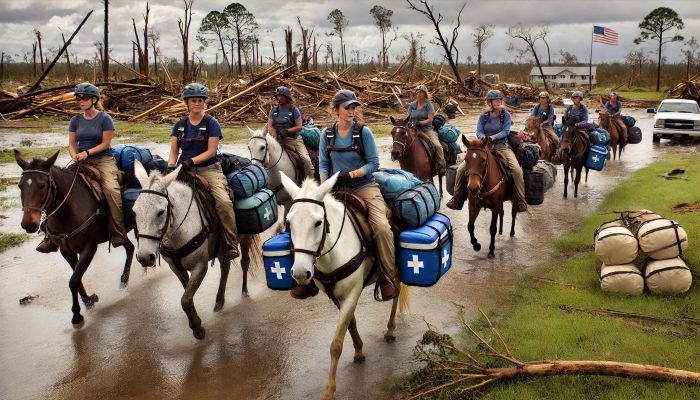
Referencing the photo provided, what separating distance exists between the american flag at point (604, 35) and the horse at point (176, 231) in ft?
122

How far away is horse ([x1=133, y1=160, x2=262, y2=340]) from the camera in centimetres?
546

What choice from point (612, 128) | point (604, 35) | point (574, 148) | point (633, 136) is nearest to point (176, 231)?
point (574, 148)

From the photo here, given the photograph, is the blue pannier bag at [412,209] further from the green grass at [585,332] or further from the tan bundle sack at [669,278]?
the tan bundle sack at [669,278]

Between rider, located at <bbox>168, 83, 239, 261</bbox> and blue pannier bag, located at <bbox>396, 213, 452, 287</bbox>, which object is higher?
rider, located at <bbox>168, 83, 239, 261</bbox>

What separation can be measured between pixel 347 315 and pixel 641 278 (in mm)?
4104

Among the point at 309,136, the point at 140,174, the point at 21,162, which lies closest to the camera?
the point at 140,174

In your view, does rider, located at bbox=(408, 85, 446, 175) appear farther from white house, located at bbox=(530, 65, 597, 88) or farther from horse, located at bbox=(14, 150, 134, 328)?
white house, located at bbox=(530, 65, 597, 88)

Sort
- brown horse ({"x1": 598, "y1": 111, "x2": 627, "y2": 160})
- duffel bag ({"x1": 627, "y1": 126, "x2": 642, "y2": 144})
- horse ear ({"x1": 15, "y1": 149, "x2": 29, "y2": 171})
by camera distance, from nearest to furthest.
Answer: horse ear ({"x1": 15, "y1": 149, "x2": 29, "y2": 171}) → brown horse ({"x1": 598, "y1": 111, "x2": 627, "y2": 160}) → duffel bag ({"x1": 627, "y1": 126, "x2": 642, "y2": 144})

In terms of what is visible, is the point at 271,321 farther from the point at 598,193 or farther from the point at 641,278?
the point at 598,193

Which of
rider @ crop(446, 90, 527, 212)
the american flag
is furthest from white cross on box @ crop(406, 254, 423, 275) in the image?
the american flag

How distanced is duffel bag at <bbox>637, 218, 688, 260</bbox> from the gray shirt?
7.13m

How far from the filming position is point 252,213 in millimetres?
6980

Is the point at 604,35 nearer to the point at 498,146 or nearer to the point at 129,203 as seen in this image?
the point at 498,146

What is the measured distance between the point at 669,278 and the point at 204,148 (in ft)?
19.2
